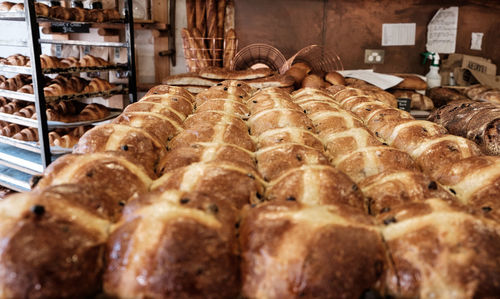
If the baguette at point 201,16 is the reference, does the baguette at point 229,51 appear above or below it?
below

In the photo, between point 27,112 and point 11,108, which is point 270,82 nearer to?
point 27,112

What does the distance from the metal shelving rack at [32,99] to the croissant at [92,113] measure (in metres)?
0.31

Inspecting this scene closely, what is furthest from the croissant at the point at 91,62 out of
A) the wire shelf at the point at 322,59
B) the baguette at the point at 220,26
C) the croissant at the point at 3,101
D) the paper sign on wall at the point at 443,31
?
the paper sign on wall at the point at 443,31

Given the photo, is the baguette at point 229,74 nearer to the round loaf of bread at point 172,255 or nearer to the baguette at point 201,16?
the baguette at point 201,16

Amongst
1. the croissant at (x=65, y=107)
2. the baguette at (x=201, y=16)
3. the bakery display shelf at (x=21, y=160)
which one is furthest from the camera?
the baguette at (x=201, y=16)

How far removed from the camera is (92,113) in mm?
3604

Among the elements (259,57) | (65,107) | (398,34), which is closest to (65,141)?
(65,107)

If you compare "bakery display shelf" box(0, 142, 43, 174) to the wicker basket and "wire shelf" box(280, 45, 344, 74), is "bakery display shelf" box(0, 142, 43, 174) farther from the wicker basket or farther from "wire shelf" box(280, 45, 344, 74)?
"wire shelf" box(280, 45, 344, 74)

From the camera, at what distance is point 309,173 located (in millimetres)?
1140

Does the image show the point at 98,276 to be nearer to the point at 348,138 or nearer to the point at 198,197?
the point at 198,197

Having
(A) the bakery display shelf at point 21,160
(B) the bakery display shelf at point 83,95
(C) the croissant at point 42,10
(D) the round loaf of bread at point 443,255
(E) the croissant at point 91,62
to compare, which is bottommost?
(A) the bakery display shelf at point 21,160

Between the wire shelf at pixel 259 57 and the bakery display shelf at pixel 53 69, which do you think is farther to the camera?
the wire shelf at pixel 259 57

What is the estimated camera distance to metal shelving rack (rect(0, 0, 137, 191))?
2775mm

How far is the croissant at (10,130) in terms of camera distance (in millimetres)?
3678
